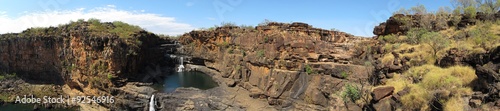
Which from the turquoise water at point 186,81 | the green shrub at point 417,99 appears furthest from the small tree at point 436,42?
the turquoise water at point 186,81

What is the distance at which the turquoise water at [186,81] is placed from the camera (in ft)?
117

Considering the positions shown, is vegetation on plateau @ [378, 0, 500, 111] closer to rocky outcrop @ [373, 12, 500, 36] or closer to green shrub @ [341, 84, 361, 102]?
rocky outcrop @ [373, 12, 500, 36]

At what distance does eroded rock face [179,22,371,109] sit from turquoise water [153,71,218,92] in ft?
Answer: 8.56

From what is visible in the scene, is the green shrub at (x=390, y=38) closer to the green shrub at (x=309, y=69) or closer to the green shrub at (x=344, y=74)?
the green shrub at (x=344, y=74)

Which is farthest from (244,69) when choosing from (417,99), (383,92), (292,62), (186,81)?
(417,99)

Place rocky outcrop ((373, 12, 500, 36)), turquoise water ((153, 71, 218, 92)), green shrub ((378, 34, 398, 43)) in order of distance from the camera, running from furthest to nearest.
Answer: turquoise water ((153, 71, 218, 92))
green shrub ((378, 34, 398, 43))
rocky outcrop ((373, 12, 500, 36))

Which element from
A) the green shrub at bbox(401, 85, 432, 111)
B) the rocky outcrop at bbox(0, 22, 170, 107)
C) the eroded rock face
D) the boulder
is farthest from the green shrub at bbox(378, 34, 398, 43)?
the rocky outcrop at bbox(0, 22, 170, 107)

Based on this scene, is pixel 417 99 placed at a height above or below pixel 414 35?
below

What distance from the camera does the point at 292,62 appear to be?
27641mm

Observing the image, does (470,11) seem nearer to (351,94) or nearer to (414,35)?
(414,35)

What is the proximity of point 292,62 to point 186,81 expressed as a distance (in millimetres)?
17580

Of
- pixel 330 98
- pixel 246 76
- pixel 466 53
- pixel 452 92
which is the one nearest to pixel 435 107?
pixel 452 92

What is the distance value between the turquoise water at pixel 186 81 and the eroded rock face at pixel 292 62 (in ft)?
8.56

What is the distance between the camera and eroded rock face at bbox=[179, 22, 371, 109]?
2327 cm
